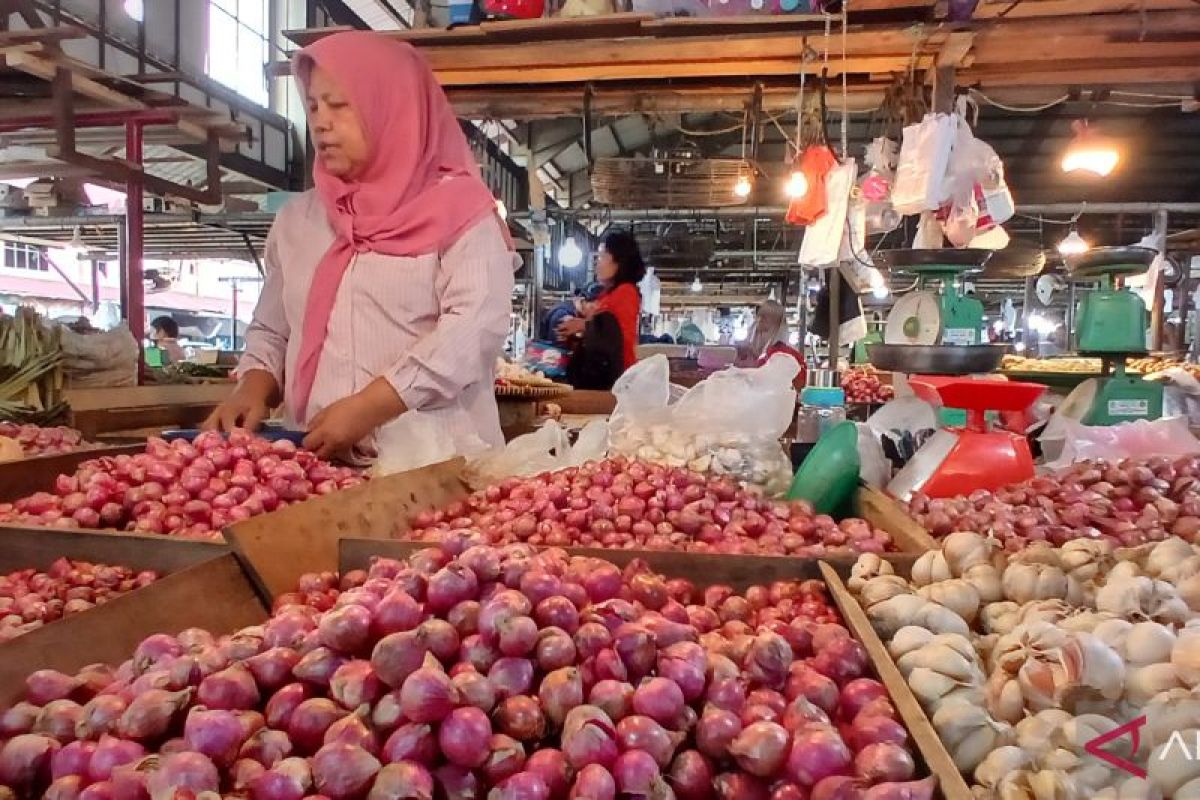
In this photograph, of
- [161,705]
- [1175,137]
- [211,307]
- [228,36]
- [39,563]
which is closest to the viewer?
[161,705]

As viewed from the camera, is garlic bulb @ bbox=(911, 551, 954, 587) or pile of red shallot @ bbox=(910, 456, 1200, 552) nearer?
garlic bulb @ bbox=(911, 551, 954, 587)

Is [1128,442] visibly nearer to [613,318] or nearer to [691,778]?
[691,778]

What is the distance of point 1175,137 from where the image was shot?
12.4 meters

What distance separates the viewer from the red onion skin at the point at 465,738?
0.84m

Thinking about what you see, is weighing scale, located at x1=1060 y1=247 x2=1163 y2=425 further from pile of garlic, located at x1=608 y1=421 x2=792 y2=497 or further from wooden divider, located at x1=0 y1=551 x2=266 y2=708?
wooden divider, located at x1=0 y1=551 x2=266 y2=708

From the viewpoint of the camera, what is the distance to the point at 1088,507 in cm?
193

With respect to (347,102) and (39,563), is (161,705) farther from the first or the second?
(347,102)

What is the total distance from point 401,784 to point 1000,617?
35.0 inches

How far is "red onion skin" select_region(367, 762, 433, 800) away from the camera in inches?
31.4

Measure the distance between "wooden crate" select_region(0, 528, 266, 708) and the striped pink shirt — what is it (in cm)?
78

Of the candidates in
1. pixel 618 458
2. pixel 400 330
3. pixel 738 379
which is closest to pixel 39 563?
pixel 400 330

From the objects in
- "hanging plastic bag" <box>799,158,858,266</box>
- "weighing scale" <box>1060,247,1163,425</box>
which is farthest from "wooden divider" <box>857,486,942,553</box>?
"hanging plastic bag" <box>799,158,858,266</box>

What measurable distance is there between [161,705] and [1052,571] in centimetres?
123

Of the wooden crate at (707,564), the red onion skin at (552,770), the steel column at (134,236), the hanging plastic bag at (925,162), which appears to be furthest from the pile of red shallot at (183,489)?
the steel column at (134,236)
